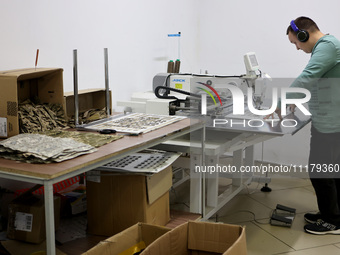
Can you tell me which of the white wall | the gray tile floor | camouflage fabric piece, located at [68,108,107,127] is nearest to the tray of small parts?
camouflage fabric piece, located at [68,108,107,127]

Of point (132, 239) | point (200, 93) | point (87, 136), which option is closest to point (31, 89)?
point (87, 136)

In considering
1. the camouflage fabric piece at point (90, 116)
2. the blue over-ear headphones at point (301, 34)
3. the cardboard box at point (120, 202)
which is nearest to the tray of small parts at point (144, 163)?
the cardboard box at point (120, 202)

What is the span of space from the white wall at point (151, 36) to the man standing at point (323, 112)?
124 cm

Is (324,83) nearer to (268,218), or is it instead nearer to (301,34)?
(301,34)

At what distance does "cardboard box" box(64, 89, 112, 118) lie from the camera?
2.61 m

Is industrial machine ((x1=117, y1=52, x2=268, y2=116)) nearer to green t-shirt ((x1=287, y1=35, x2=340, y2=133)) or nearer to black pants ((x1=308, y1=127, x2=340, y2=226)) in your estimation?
green t-shirt ((x1=287, y1=35, x2=340, y2=133))

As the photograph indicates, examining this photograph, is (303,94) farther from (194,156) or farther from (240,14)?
(240,14)

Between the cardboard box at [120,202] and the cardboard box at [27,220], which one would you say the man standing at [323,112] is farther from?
the cardboard box at [27,220]

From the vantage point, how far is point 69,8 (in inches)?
120

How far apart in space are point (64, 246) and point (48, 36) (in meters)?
1.44

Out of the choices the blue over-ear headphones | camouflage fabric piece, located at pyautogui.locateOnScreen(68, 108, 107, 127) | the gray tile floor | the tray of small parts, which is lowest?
the gray tile floor

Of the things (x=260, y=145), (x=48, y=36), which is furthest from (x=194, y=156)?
(x=260, y=145)

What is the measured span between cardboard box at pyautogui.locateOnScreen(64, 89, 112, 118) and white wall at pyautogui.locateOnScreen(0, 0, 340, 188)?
1.36 feet

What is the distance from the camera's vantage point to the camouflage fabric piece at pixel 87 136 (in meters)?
2.07
